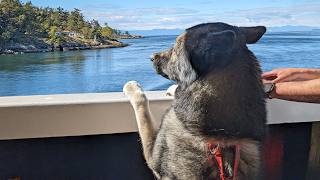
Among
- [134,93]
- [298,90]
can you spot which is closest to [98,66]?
[134,93]

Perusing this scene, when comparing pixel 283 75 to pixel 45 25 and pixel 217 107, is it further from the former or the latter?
pixel 45 25

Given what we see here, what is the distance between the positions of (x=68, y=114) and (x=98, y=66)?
43 centimetres

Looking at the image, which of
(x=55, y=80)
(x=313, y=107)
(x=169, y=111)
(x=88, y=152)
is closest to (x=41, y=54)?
(x=55, y=80)

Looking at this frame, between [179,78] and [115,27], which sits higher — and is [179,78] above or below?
below

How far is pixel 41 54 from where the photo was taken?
1.89 metres

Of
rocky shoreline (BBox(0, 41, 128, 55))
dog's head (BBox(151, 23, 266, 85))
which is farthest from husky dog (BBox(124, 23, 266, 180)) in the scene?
rocky shoreline (BBox(0, 41, 128, 55))

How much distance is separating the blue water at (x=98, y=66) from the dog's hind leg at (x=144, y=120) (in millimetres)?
186

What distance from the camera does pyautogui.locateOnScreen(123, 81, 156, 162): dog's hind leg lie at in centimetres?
162

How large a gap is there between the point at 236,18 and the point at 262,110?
80 cm

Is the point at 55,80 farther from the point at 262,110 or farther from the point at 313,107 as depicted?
the point at 313,107

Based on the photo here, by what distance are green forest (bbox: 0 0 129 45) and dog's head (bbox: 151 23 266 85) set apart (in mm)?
608

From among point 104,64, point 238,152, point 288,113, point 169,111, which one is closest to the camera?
point 238,152

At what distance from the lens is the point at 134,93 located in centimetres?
171

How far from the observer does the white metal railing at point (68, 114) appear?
1.56 meters
